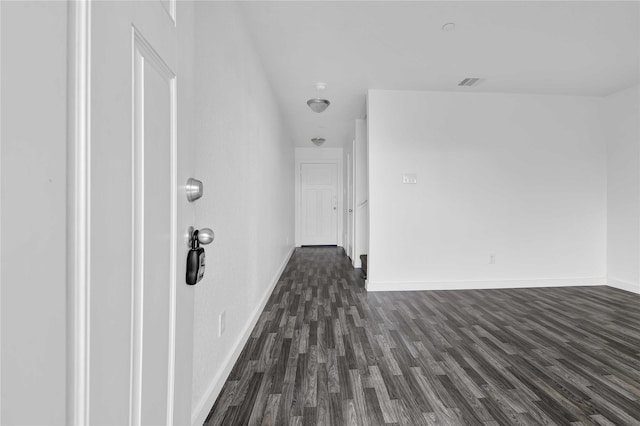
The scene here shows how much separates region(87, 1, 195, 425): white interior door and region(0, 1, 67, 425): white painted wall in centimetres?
5

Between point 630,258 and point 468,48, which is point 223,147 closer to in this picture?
point 468,48

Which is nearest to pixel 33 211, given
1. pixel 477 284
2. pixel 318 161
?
pixel 477 284

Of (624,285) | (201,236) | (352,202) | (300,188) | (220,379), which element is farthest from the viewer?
(300,188)

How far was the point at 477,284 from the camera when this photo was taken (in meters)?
3.61

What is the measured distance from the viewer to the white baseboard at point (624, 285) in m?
3.46

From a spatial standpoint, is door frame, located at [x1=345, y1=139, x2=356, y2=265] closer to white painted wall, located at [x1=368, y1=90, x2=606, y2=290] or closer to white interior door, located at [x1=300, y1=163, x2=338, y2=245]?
white painted wall, located at [x1=368, y1=90, x2=606, y2=290]

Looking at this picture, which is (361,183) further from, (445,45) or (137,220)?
(137,220)

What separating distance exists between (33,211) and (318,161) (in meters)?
6.99

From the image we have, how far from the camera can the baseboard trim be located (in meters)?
3.53

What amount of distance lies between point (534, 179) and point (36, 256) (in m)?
4.53

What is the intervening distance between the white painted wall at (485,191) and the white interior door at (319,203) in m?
3.66

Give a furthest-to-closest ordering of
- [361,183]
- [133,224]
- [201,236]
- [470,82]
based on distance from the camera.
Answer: [361,183] → [470,82] → [201,236] → [133,224]

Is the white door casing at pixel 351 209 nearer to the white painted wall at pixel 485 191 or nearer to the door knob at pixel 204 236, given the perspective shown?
the white painted wall at pixel 485 191

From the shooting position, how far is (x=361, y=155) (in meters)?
4.67
